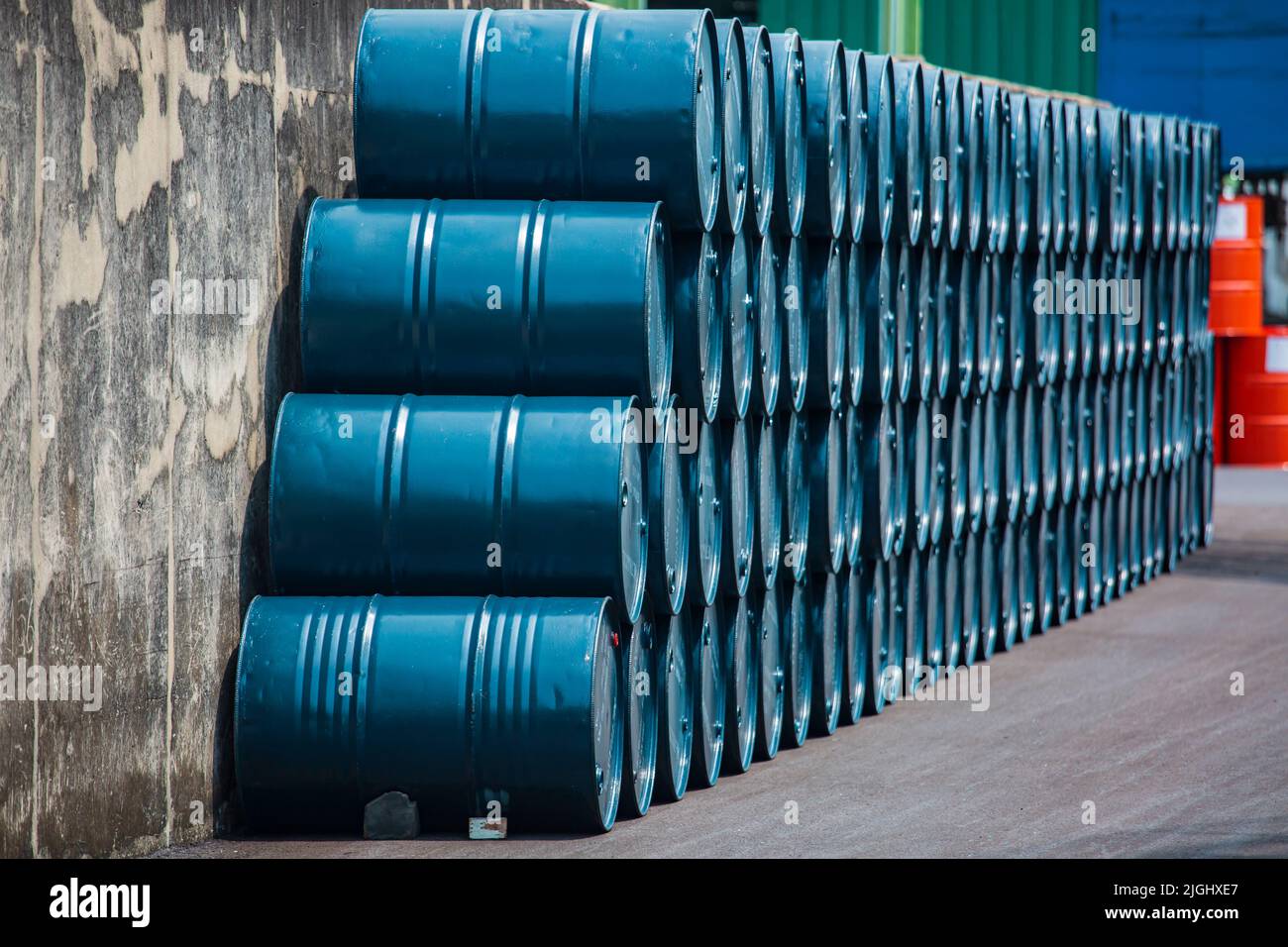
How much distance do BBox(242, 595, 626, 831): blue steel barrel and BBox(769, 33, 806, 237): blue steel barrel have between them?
7.51ft

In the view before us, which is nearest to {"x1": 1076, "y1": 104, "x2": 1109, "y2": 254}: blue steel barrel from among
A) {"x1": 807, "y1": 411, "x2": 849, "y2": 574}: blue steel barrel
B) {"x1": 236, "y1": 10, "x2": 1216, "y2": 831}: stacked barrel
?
{"x1": 236, "y1": 10, "x2": 1216, "y2": 831}: stacked barrel

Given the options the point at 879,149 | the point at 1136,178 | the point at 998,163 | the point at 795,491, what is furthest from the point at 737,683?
the point at 1136,178

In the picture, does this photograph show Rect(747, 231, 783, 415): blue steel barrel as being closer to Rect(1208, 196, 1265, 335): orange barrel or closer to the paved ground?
the paved ground

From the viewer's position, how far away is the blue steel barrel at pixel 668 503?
7238mm

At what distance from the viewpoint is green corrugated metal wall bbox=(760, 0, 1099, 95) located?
18.1 meters

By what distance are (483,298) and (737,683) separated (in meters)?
2.08

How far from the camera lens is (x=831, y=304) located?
8961 mm

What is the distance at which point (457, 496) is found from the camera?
6820 mm

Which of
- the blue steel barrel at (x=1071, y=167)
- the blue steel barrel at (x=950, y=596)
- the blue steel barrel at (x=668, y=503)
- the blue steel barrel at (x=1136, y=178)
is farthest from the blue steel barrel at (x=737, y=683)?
the blue steel barrel at (x=1136, y=178)

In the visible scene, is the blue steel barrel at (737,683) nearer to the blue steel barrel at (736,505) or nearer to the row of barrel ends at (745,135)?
the blue steel barrel at (736,505)

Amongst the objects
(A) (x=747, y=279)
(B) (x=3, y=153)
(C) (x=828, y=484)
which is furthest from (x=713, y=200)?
(B) (x=3, y=153)

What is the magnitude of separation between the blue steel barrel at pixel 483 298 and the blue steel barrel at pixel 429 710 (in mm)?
777

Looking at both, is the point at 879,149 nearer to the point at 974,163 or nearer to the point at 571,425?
the point at 974,163
